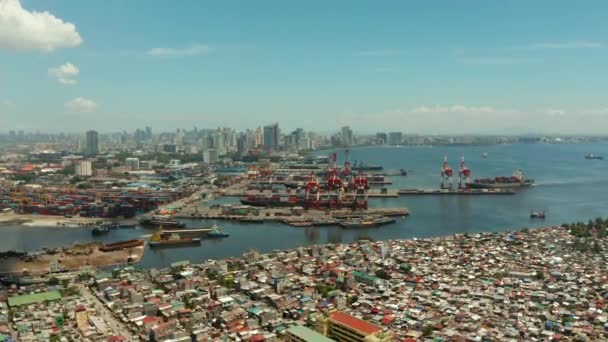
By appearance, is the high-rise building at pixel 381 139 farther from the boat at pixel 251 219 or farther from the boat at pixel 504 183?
Answer: the boat at pixel 251 219

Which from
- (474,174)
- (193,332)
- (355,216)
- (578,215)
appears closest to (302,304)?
(193,332)

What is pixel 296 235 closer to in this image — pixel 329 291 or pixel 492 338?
pixel 329 291

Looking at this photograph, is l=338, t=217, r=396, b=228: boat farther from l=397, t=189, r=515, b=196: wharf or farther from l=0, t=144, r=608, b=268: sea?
l=397, t=189, r=515, b=196: wharf

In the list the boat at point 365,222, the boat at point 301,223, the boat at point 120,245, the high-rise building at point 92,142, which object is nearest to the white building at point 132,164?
the high-rise building at point 92,142

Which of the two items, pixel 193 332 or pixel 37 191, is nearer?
pixel 193 332

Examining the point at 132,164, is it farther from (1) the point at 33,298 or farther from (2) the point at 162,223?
(1) the point at 33,298

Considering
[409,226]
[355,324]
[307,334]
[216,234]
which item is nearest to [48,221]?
[216,234]
